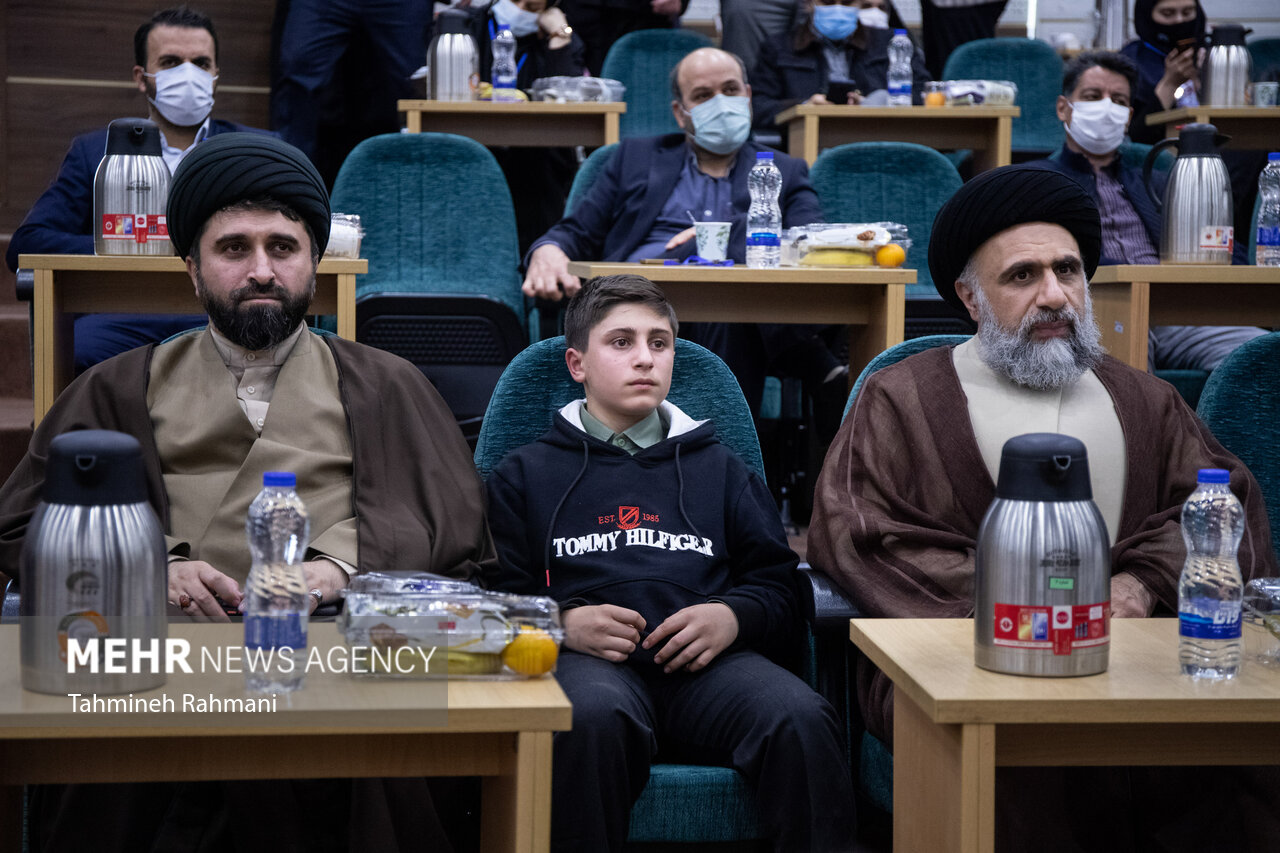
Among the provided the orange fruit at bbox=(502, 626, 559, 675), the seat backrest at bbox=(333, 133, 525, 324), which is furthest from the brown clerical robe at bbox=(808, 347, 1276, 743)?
the seat backrest at bbox=(333, 133, 525, 324)

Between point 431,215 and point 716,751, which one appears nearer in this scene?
point 716,751

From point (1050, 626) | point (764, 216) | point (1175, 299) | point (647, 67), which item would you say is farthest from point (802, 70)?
point (1050, 626)

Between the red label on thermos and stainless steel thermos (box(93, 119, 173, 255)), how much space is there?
2228mm

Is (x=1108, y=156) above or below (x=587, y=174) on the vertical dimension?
above

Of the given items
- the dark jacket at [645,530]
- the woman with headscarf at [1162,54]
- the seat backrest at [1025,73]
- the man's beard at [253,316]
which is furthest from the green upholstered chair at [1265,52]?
the man's beard at [253,316]

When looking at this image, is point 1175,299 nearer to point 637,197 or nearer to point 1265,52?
point 637,197

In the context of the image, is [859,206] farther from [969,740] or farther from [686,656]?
[969,740]

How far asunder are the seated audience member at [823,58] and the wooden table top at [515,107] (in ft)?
2.93

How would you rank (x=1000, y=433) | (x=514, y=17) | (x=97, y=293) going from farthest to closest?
(x=514, y=17), (x=97, y=293), (x=1000, y=433)

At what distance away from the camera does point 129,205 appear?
306 cm

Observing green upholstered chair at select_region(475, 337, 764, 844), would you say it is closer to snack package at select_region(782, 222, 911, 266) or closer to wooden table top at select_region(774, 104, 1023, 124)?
snack package at select_region(782, 222, 911, 266)

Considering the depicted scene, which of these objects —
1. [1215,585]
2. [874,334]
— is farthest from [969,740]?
[874,334]

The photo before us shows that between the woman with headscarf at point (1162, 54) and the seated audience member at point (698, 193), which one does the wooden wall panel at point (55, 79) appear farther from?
the woman with headscarf at point (1162, 54)

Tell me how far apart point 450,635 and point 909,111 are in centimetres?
391
